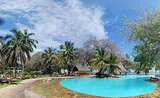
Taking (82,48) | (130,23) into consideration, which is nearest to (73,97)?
(130,23)

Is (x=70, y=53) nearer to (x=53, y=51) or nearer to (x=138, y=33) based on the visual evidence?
(x=53, y=51)

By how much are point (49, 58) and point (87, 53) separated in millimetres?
17383

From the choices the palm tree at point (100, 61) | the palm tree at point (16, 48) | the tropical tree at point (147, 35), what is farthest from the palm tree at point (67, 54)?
the tropical tree at point (147, 35)

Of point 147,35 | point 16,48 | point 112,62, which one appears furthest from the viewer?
point 112,62

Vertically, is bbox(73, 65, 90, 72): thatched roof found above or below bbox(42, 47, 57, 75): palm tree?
below

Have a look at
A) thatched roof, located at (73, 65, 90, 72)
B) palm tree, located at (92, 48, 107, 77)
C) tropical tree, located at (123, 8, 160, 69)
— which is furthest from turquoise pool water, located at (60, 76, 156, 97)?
thatched roof, located at (73, 65, 90, 72)

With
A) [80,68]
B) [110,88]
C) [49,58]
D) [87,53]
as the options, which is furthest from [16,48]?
[87,53]

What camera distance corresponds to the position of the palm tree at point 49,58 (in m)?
68.7

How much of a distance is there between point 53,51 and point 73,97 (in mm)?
51869

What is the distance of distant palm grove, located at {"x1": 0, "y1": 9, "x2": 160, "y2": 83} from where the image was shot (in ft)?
52.6

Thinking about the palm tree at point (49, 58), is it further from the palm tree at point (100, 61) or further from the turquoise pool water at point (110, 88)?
the turquoise pool water at point (110, 88)

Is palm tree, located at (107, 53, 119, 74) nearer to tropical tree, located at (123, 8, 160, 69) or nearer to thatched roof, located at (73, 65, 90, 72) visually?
thatched roof, located at (73, 65, 90, 72)

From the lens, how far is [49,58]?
68.4m

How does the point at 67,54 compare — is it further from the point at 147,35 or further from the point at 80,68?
the point at 147,35
